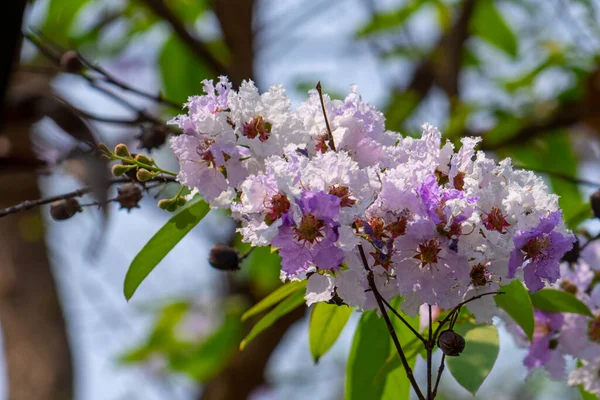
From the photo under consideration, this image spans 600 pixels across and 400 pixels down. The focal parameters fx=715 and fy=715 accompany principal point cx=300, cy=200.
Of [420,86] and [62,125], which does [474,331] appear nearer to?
[62,125]

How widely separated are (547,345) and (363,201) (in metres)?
0.59

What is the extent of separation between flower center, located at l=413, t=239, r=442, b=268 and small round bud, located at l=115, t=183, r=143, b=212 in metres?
0.46

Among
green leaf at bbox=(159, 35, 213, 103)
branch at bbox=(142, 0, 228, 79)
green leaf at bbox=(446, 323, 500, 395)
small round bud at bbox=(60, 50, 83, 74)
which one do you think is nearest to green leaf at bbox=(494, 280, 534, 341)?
green leaf at bbox=(446, 323, 500, 395)

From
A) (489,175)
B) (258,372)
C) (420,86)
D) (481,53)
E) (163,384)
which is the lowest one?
(489,175)

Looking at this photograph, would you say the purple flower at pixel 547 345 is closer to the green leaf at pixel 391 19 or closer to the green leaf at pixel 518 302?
the green leaf at pixel 518 302

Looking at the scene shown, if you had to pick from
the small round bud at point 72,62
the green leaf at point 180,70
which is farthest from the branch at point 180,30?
the small round bud at point 72,62

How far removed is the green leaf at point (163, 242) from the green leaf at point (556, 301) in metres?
0.54

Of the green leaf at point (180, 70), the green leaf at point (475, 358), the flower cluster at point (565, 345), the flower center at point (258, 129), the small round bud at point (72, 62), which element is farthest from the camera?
the green leaf at point (180, 70)

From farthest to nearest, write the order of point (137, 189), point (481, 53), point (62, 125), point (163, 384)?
1. point (163, 384)
2. point (481, 53)
3. point (137, 189)
4. point (62, 125)

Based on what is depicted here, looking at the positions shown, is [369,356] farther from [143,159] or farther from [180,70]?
[180,70]

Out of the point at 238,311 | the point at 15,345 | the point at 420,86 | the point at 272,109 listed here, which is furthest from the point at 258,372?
the point at 272,109

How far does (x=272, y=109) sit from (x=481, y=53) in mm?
2767

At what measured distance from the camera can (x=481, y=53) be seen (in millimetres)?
3441

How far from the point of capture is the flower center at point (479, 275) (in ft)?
2.75
